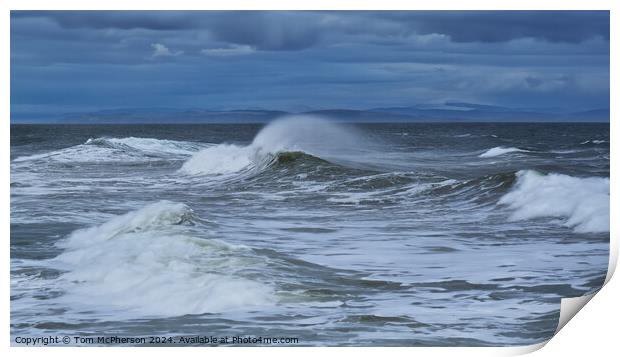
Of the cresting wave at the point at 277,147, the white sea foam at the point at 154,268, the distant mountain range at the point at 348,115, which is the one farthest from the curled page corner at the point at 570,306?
the cresting wave at the point at 277,147

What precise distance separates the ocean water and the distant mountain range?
0.19 m

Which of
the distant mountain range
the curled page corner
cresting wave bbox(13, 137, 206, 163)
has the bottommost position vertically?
the curled page corner

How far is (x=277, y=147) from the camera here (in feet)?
29.2

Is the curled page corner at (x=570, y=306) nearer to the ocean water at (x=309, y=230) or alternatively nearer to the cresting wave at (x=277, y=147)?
the ocean water at (x=309, y=230)

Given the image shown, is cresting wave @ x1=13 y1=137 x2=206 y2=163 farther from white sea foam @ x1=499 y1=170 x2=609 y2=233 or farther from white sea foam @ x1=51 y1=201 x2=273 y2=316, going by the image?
white sea foam @ x1=499 y1=170 x2=609 y2=233

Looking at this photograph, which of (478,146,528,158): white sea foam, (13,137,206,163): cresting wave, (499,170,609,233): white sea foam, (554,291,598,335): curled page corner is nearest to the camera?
(554,291,598,335): curled page corner

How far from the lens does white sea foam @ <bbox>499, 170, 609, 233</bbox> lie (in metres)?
7.32

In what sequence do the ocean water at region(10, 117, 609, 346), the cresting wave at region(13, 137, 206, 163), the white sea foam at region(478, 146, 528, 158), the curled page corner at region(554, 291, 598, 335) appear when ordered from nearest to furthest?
the ocean water at region(10, 117, 609, 346), the curled page corner at region(554, 291, 598, 335), the cresting wave at region(13, 137, 206, 163), the white sea foam at region(478, 146, 528, 158)

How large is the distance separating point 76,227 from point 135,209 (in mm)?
465

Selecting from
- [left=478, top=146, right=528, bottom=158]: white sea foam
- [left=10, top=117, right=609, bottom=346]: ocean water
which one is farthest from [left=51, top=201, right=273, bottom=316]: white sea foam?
[left=478, top=146, right=528, bottom=158]: white sea foam

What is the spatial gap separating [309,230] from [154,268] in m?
1.35

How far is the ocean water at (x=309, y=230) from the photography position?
6.13 meters

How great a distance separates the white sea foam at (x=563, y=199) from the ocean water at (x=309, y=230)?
19 mm
